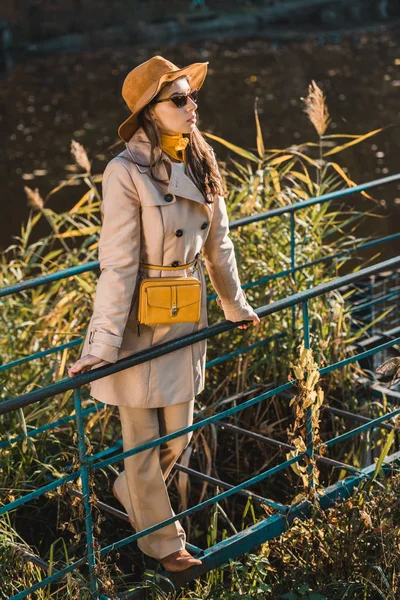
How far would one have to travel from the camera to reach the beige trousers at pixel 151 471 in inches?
128

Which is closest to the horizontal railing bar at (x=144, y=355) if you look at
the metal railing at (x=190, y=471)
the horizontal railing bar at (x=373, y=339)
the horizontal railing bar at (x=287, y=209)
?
the metal railing at (x=190, y=471)

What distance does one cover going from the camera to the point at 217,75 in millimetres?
22656

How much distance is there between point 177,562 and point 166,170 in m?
1.17

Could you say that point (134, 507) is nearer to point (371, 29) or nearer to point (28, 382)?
point (28, 382)

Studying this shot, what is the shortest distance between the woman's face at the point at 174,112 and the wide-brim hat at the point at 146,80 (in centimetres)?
3

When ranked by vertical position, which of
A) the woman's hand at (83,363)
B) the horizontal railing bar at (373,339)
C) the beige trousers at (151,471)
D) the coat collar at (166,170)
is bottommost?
the horizontal railing bar at (373,339)

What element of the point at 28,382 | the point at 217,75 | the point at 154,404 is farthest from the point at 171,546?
the point at 217,75

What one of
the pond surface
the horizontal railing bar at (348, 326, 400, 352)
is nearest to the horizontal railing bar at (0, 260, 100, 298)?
the horizontal railing bar at (348, 326, 400, 352)

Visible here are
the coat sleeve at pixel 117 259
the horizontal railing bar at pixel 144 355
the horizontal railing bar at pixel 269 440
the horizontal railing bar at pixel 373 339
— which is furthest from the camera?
the horizontal railing bar at pixel 373 339

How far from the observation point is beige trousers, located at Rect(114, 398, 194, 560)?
3248mm

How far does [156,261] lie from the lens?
3148 millimetres

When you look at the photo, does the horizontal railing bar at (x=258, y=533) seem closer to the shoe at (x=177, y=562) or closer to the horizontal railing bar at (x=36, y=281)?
the shoe at (x=177, y=562)

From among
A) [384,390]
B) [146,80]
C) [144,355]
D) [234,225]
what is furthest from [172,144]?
[384,390]

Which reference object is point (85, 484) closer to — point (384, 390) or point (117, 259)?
point (117, 259)
